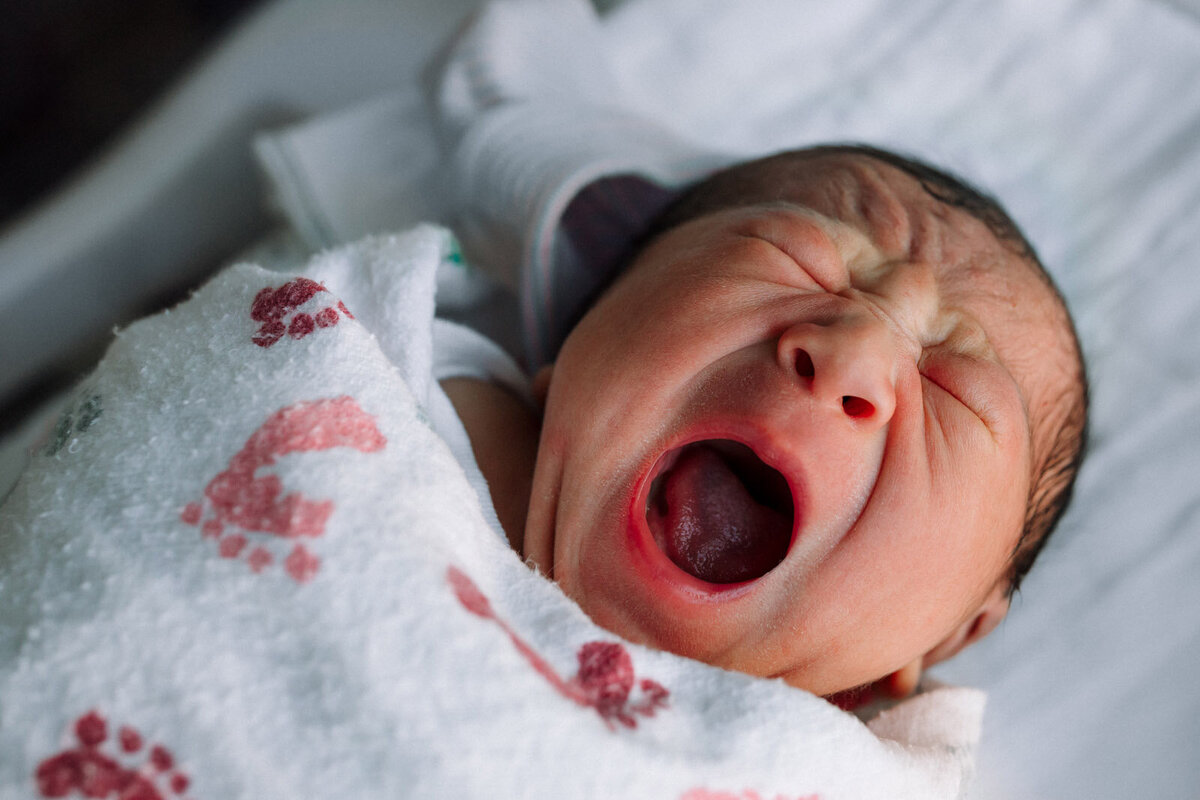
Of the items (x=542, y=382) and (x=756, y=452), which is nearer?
(x=756, y=452)

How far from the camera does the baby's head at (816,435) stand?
559 mm

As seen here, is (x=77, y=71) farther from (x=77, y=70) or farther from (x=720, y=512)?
(x=720, y=512)

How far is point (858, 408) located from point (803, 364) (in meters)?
0.05

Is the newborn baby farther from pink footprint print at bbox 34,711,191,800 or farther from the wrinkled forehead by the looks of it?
pink footprint print at bbox 34,711,191,800

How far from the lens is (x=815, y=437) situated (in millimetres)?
548

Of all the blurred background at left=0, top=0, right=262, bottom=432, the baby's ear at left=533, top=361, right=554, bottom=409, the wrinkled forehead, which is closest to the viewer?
the wrinkled forehead

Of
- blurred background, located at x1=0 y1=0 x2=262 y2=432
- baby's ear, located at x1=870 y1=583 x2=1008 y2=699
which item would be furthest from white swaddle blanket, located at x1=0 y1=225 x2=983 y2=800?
blurred background, located at x1=0 y1=0 x2=262 y2=432

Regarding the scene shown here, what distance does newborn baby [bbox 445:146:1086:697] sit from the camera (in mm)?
560

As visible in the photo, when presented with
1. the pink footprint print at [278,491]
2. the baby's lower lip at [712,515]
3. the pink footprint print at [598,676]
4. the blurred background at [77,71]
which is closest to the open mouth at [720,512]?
the baby's lower lip at [712,515]

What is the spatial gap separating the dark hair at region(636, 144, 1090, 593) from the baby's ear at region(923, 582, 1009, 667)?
0.02 metres

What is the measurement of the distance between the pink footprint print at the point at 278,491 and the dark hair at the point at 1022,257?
16.1 inches

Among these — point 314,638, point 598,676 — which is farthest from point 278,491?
point 598,676

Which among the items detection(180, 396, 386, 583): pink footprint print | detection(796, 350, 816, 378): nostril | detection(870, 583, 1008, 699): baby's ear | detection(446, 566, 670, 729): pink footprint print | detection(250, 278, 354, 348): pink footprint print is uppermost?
detection(250, 278, 354, 348): pink footprint print

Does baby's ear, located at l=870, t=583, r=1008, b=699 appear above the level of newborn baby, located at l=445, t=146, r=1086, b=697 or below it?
below
